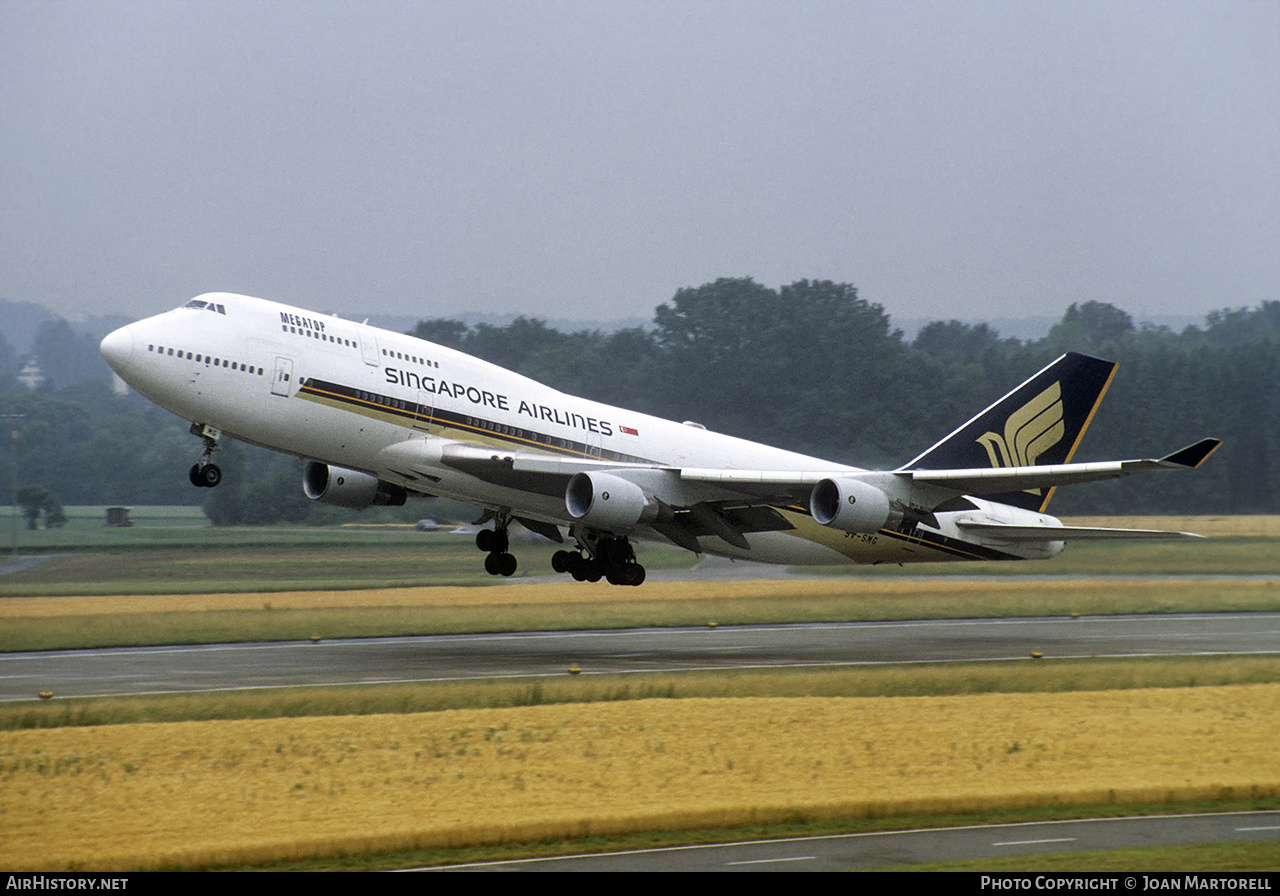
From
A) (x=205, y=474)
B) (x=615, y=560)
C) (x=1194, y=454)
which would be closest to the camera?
(x=1194, y=454)

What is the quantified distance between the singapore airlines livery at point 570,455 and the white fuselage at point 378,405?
46mm

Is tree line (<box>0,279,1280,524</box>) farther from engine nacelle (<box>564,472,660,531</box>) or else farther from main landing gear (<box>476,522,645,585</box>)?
engine nacelle (<box>564,472,660,531</box>)

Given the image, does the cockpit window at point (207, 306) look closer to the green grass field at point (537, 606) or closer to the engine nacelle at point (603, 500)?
the green grass field at point (537, 606)

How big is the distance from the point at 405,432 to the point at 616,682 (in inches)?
326

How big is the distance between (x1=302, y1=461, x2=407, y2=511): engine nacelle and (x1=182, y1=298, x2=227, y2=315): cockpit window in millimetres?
6533

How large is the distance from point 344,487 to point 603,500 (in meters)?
8.43

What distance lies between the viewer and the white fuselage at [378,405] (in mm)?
30422

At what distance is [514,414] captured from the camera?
3500cm

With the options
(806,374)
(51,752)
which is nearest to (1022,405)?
(51,752)

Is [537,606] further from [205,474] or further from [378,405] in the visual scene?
[205,474]

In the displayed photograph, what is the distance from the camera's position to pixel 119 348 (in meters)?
29.8

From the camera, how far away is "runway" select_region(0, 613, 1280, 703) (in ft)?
102

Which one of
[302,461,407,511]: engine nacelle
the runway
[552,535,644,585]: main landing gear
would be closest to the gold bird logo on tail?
the runway

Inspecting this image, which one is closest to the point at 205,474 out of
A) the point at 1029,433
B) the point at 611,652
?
the point at 611,652
